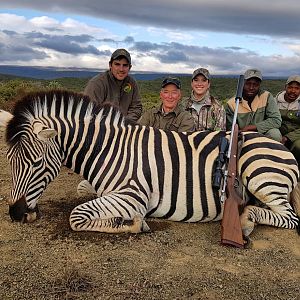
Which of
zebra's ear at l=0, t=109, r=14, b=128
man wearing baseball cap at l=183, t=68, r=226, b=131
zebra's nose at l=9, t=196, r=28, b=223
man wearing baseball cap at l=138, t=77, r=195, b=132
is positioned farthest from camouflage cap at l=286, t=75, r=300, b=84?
zebra's nose at l=9, t=196, r=28, b=223

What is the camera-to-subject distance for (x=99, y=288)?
3232 millimetres

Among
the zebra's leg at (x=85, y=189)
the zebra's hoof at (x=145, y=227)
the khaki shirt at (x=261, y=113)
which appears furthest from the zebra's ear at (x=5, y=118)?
the khaki shirt at (x=261, y=113)

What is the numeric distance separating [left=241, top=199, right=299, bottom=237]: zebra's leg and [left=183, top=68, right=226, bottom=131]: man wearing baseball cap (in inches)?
81.3

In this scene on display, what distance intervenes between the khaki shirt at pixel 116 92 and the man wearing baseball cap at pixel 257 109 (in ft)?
6.13

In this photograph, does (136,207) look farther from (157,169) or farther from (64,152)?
(64,152)

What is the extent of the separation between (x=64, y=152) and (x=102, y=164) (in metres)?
0.43

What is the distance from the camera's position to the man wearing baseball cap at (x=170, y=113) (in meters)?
5.86

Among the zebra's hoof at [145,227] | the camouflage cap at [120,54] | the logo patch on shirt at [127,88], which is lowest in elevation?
the zebra's hoof at [145,227]

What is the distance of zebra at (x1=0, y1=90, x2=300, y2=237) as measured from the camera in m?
4.29

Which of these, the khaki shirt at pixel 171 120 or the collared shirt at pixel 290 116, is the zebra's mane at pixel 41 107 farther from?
the collared shirt at pixel 290 116

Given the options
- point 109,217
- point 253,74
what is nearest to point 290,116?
point 253,74

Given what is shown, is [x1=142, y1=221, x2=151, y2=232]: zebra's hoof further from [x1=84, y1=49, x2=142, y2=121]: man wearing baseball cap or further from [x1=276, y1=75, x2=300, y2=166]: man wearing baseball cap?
[x1=276, y1=75, x2=300, y2=166]: man wearing baseball cap

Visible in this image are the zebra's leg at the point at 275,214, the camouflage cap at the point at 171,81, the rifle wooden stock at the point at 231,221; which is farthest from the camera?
the camouflage cap at the point at 171,81

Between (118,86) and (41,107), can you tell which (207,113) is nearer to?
(118,86)
